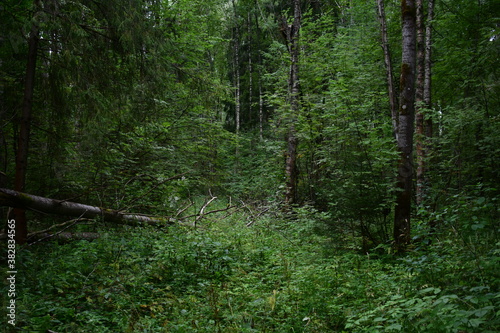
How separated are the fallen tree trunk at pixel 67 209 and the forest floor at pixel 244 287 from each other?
0.42 meters

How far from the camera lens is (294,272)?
211 inches

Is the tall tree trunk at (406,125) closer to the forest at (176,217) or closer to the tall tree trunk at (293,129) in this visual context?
the forest at (176,217)

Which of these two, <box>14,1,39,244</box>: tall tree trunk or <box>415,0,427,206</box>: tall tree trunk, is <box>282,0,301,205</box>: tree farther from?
<box>14,1,39,244</box>: tall tree trunk

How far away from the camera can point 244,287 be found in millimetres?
4898

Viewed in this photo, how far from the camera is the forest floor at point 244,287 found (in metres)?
3.24

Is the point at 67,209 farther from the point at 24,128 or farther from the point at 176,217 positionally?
the point at 176,217

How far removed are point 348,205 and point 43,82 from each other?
682 centimetres

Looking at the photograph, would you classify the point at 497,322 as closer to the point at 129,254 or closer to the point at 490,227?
the point at 490,227

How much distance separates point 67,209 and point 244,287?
4.00 meters

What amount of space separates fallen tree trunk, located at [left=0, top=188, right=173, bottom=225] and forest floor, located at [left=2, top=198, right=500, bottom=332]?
1.39 feet

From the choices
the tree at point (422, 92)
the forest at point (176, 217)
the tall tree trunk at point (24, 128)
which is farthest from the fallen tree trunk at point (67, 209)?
the tree at point (422, 92)

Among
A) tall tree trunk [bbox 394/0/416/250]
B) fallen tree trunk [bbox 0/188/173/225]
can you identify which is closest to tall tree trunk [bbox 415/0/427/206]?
tall tree trunk [bbox 394/0/416/250]

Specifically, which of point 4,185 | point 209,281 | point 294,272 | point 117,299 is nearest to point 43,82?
point 4,185

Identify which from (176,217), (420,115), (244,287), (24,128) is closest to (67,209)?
(24,128)
